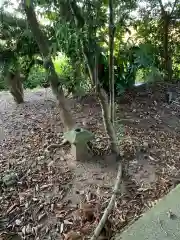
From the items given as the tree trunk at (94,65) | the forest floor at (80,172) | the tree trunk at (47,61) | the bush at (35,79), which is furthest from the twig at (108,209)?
the bush at (35,79)

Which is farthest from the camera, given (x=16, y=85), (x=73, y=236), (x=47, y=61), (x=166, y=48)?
(x=166, y=48)

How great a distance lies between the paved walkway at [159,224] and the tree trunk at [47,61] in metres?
1.17

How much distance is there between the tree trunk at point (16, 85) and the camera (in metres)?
4.07

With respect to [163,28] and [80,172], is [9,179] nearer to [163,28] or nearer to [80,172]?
[80,172]

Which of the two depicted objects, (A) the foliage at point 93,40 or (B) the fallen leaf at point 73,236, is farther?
(A) the foliage at point 93,40

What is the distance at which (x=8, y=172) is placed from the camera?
8.93 ft

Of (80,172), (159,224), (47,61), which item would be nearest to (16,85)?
(47,61)

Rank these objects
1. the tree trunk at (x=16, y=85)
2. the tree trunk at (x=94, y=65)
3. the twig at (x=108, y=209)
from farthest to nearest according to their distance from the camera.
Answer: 1. the tree trunk at (x=16, y=85)
2. the tree trunk at (x=94, y=65)
3. the twig at (x=108, y=209)

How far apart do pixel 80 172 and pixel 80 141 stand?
0.26 m

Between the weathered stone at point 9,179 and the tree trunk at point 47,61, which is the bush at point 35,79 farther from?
the weathered stone at point 9,179

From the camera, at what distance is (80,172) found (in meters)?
2.62

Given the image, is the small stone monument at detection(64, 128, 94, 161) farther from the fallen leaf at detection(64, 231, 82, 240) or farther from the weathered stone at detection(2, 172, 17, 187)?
the fallen leaf at detection(64, 231, 82, 240)

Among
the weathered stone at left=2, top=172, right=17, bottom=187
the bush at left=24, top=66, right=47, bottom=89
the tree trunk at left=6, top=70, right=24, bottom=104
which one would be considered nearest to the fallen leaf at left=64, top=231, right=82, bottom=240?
the weathered stone at left=2, top=172, right=17, bottom=187

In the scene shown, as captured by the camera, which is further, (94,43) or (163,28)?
(163,28)
